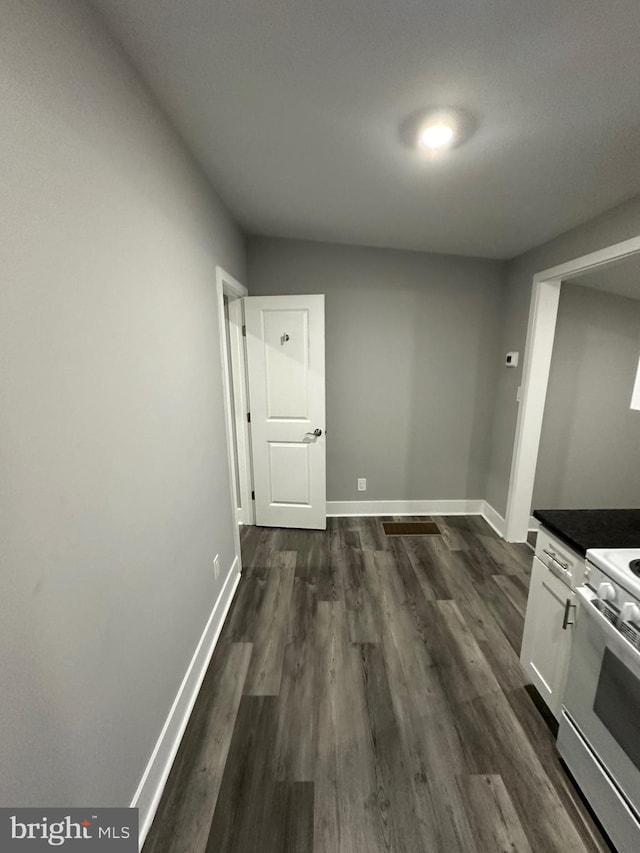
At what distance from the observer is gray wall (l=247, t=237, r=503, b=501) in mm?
2883

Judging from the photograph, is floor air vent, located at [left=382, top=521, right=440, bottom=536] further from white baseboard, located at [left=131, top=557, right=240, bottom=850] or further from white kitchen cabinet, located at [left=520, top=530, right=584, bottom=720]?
white baseboard, located at [left=131, top=557, right=240, bottom=850]

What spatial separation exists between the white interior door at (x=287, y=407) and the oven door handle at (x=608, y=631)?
2.00 meters

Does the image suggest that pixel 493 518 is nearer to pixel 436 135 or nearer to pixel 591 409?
pixel 591 409

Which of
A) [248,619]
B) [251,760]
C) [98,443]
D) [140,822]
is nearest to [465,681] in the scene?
[251,760]

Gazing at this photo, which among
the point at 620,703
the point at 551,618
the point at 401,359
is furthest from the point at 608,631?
the point at 401,359

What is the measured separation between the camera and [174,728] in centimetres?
137

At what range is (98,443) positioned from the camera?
941mm

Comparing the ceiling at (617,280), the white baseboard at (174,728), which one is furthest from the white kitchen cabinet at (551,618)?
the ceiling at (617,280)

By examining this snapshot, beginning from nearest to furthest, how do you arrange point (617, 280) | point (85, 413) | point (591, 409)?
point (85, 413), point (617, 280), point (591, 409)

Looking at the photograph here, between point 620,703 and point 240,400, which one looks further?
point 240,400

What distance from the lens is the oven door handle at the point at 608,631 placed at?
0.95m

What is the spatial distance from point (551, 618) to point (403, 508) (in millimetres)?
1971

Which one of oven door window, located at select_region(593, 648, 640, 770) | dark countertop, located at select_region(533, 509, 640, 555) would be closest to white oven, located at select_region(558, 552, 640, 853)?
oven door window, located at select_region(593, 648, 640, 770)

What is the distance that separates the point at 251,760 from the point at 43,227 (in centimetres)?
190
